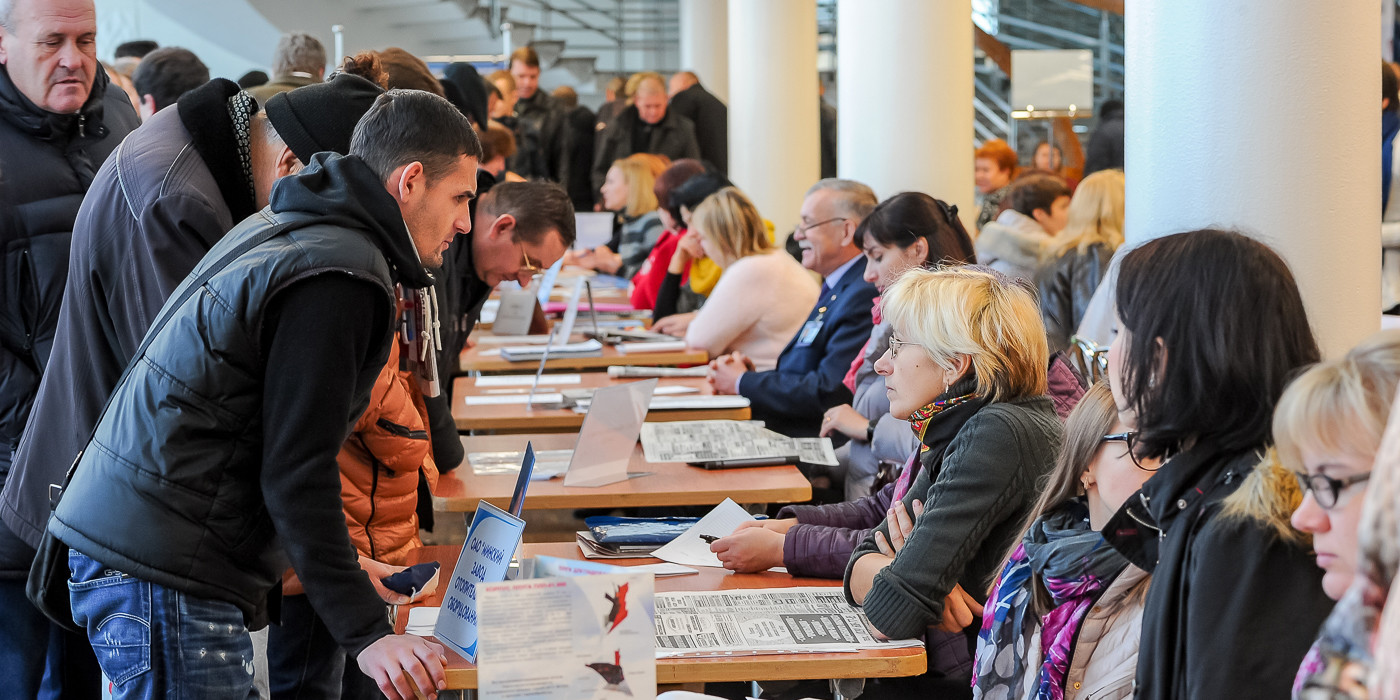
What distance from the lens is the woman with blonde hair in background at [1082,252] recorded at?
485 centimetres

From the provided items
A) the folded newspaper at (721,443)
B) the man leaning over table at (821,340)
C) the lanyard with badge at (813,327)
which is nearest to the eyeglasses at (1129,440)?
the folded newspaper at (721,443)

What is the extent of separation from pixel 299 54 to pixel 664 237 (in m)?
2.63

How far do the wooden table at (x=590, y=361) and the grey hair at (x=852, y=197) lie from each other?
819 mm

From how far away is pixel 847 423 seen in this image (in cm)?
359

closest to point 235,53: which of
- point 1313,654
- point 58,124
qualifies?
point 58,124

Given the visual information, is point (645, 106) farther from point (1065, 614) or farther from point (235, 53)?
point (1065, 614)

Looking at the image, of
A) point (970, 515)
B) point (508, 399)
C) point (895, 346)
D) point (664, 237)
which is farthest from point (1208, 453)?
point (664, 237)

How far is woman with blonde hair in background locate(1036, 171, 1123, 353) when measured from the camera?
4848 mm

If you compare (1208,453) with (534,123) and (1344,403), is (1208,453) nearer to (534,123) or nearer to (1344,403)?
(1344,403)

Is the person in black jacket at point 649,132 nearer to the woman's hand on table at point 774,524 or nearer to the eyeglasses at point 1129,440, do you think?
the woman's hand on table at point 774,524

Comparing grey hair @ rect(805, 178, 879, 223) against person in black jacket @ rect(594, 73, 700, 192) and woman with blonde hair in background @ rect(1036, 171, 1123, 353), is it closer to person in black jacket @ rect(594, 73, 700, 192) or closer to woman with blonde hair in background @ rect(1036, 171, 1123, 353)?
woman with blonde hair in background @ rect(1036, 171, 1123, 353)

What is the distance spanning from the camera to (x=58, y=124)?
2549mm

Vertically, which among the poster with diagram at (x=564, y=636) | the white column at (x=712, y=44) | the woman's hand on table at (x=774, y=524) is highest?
the white column at (x=712, y=44)

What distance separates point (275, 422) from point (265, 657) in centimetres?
81
